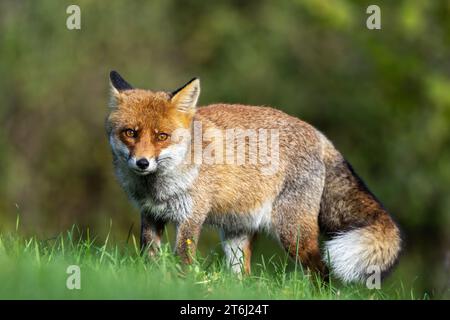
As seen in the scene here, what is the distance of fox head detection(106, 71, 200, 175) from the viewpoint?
8.58 metres

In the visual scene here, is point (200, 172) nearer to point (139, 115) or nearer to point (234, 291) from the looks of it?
point (139, 115)

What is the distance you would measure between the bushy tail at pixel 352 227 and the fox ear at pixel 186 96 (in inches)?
77.4

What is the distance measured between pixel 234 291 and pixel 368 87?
71.3 ft

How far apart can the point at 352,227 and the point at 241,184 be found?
133 cm

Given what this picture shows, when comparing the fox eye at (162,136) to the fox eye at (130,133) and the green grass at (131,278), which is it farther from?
the green grass at (131,278)

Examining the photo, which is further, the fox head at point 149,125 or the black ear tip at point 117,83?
the black ear tip at point 117,83

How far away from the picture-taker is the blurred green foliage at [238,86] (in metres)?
22.2

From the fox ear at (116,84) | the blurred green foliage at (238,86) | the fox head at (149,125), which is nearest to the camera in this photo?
the fox head at (149,125)

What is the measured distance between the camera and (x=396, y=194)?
84.9ft

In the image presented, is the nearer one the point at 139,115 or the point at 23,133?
the point at 139,115

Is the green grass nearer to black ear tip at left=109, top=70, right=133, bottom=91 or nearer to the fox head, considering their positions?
the fox head

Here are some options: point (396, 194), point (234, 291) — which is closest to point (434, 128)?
point (396, 194)

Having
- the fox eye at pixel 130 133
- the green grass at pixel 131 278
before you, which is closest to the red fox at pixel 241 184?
the fox eye at pixel 130 133

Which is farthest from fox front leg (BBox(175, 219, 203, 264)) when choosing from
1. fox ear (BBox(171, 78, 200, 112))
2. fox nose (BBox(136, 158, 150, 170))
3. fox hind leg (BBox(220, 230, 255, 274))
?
fox ear (BBox(171, 78, 200, 112))
